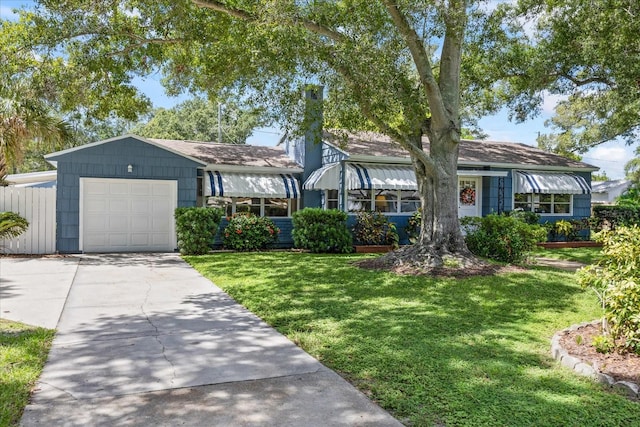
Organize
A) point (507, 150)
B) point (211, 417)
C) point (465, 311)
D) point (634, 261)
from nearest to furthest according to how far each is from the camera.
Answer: point (211, 417)
point (634, 261)
point (465, 311)
point (507, 150)

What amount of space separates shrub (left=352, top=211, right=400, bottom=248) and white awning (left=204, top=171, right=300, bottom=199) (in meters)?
2.52

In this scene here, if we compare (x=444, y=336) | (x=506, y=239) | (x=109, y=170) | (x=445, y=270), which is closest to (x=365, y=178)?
(x=506, y=239)

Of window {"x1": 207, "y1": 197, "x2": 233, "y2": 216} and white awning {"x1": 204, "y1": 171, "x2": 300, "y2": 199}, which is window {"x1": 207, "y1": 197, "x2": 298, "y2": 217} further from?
white awning {"x1": 204, "y1": 171, "x2": 300, "y2": 199}

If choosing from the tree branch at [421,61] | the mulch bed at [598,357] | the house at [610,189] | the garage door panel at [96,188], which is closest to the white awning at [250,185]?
the garage door panel at [96,188]

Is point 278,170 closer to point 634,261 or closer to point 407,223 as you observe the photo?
point 407,223

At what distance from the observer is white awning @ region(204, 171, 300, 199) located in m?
16.4

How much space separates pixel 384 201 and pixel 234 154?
235 inches

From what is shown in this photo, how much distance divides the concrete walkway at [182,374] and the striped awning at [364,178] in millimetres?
9396

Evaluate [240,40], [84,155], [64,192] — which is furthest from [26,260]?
[240,40]

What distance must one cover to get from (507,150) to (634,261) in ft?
56.5

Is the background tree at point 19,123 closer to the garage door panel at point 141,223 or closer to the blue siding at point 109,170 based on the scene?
the blue siding at point 109,170

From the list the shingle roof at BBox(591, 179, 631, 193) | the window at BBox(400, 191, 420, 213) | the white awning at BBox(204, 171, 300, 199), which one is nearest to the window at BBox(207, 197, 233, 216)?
the white awning at BBox(204, 171, 300, 199)

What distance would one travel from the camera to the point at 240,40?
1155 centimetres

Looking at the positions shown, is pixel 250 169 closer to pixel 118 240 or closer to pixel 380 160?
pixel 380 160
